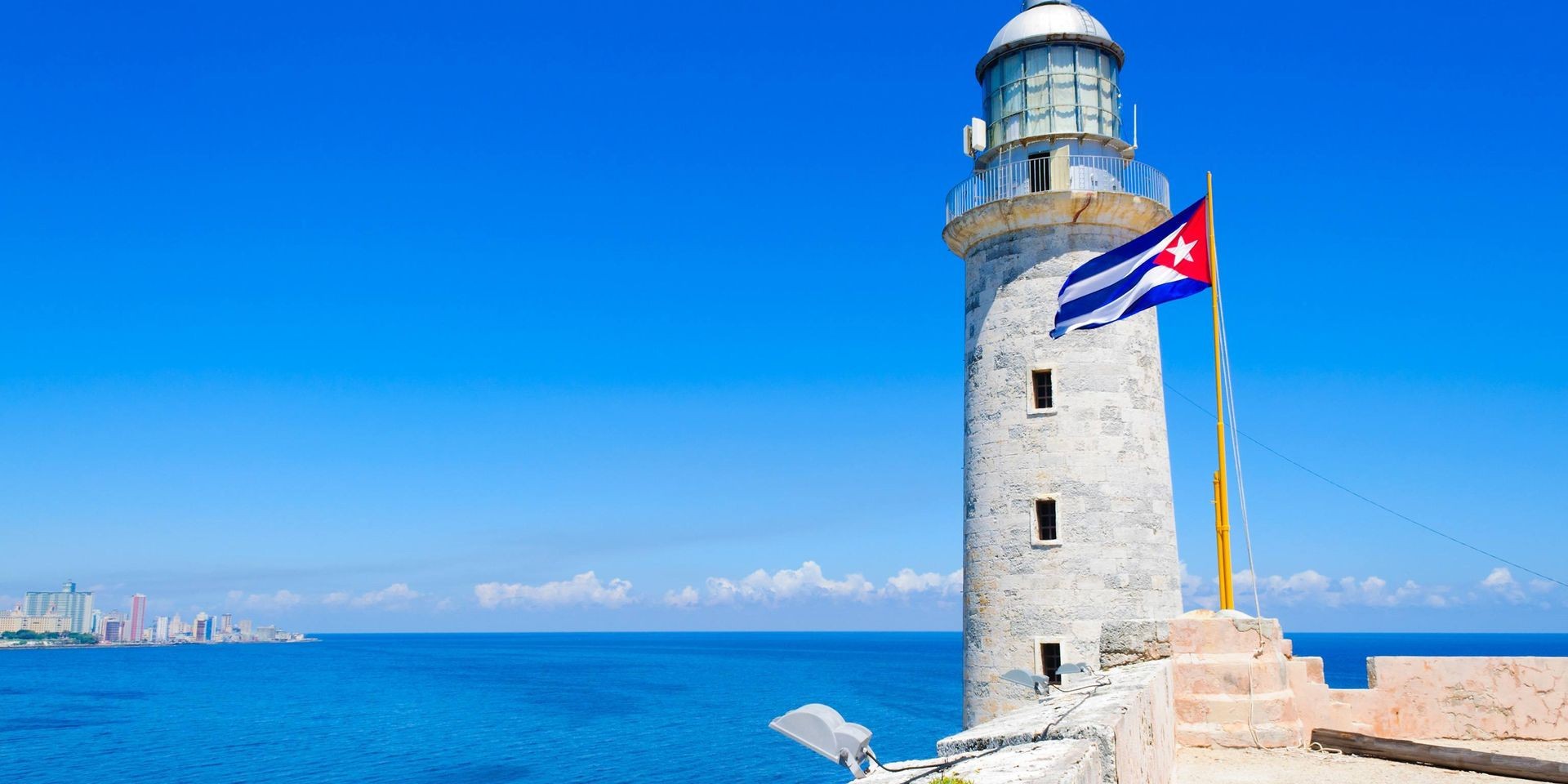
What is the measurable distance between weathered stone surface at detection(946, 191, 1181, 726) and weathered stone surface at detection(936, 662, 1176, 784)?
10340 mm

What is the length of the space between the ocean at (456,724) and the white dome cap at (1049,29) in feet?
87.7

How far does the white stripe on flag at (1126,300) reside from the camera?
14555 millimetres

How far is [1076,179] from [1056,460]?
4912 millimetres

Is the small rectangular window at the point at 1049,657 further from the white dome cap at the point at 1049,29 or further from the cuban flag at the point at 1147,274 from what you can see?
the white dome cap at the point at 1049,29

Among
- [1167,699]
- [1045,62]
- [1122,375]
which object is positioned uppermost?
[1045,62]

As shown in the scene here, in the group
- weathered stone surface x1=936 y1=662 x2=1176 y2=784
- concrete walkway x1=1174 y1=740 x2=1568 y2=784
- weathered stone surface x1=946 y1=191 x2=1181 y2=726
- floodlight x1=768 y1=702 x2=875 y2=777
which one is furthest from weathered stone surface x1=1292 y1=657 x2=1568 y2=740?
floodlight x1=768 y1=702 x2=875 y2=777

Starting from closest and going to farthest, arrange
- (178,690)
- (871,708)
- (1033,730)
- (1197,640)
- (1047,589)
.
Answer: (1033,730)
(1197,640)
(1047,589)
(871,708)
(178,690)

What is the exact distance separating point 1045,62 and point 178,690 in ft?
312

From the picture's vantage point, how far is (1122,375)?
1864 centimetres

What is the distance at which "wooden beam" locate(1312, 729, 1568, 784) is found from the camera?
29.6 feet

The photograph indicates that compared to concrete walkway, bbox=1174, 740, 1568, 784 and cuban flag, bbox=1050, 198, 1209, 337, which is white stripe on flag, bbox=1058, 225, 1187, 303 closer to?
cuban flag, bbox=1050, 198, 1209, 337

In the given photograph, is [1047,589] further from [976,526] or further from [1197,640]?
[1197,640]

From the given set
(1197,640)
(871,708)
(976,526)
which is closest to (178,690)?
(871,708)

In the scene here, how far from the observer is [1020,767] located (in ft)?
12.8
